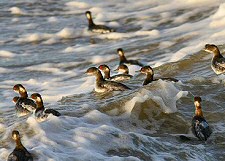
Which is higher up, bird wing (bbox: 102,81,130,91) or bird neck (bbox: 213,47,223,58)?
bird neck (bbox: 213,47,223,58)

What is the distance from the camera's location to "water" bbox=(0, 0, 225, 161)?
10.7 metres

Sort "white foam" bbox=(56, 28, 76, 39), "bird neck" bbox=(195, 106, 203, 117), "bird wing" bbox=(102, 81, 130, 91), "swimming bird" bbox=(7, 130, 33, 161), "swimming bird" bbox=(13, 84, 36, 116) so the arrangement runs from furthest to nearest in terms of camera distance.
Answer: "white foam" bbox=(56, 28, 76, 39), "bird wing" bbox=(102, 81, 130, 91), "swimming bird" bbox=(13, 84, 36, 116), "bird neck" bbox=(195, 106, 203, 117), "swimming bird" bbox=(7, 130, 33, 161)

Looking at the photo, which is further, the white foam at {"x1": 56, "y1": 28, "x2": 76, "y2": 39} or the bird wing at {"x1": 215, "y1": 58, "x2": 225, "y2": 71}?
the white foam at {"x1": 56, "y1": 28, "x2": 76, "y2": 39}

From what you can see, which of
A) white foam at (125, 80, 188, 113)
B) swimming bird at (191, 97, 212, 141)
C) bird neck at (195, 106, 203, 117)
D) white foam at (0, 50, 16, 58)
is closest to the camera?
swimming bird at (191, 97, 212, 141)

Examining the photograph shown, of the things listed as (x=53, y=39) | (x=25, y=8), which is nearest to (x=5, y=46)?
(x=53, y=39)

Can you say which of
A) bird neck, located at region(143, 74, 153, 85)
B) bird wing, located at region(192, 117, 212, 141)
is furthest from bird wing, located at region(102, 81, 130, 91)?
bird wing, located at region(192, 117, 212, 141)

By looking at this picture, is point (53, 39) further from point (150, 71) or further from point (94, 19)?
point (150, 71)

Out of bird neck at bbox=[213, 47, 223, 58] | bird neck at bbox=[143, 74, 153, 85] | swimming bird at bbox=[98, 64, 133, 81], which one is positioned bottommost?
swimming bird at bbox=[98, 64, 133, 81]

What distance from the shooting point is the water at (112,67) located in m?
10.7

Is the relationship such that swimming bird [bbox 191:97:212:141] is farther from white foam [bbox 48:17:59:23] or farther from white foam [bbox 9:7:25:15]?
white foam [bbox 9:7:25:15]

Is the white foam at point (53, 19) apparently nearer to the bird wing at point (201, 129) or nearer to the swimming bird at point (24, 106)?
the swimming bird at point (24, 106)

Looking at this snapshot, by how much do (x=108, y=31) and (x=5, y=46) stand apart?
3.18 metres

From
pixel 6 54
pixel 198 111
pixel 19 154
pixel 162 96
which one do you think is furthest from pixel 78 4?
pixel 19 154

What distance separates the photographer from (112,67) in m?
19.5
